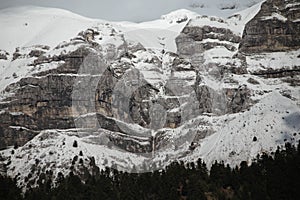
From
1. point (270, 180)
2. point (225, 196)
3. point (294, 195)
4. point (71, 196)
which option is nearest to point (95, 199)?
point (71, 196)

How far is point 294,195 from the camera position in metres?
127

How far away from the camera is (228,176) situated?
590 feet

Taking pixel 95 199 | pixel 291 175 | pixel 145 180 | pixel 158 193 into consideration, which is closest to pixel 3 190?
pixel 95 199

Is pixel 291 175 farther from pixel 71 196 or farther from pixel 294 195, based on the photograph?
pixel 71 196

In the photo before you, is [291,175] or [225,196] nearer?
[291,175]

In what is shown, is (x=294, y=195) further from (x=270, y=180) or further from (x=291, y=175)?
(x=270, y=180)

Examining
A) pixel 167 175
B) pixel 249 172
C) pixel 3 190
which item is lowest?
pixel 167 175

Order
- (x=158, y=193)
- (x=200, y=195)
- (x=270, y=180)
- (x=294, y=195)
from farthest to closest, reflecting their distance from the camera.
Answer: (x=158, y=193) < (x=200, y=195) < (x=270, y=180) < (x=294, y=195)

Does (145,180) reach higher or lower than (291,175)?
lower

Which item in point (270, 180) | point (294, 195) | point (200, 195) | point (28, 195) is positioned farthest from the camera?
point (28, 195)

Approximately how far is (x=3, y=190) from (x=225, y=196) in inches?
2236

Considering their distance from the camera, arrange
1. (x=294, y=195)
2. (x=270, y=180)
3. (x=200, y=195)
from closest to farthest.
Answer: (x=294, y=195), (x=270, y=180), (x=200, y=195)

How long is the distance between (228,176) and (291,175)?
47607 mm

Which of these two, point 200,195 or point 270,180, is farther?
point 200,195
